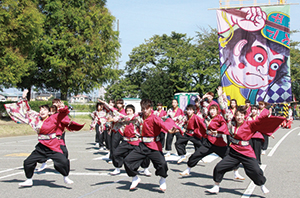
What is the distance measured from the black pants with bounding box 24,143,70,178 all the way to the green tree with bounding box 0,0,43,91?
18.1 meters

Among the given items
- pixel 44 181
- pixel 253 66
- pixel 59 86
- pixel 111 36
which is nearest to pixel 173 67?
pixel 111 36

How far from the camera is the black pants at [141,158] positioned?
22.1ft

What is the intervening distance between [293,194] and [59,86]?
32.9m

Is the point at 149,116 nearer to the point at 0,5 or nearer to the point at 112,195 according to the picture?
the point at 112,195

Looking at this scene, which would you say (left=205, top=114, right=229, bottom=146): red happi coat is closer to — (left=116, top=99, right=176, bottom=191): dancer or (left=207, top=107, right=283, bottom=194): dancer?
(left=207, top=107, right=283, bottom=194): dancer

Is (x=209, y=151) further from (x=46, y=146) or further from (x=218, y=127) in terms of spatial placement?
(x=46, y=146)

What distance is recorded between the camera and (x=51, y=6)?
108 ft

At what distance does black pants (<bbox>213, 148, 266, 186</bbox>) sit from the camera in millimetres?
6219

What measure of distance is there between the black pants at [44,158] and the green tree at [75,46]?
26792 millimetres

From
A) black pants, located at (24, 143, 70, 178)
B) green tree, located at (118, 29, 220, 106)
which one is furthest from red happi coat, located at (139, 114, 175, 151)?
green tree, located at (118, 29, 220, 106)

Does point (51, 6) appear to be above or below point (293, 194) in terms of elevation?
above

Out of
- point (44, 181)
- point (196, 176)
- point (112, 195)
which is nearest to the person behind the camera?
point (112, 195)

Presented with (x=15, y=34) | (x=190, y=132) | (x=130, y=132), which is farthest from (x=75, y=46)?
(x=130, y=132)

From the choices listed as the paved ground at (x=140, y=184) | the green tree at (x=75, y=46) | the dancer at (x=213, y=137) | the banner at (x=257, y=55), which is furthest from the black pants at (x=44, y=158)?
the green tree at (x=75, y=46)
